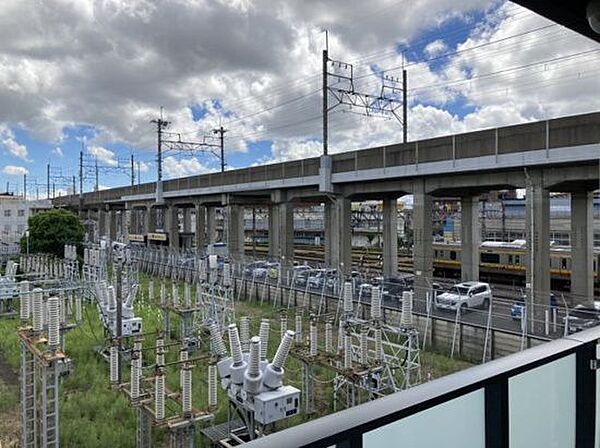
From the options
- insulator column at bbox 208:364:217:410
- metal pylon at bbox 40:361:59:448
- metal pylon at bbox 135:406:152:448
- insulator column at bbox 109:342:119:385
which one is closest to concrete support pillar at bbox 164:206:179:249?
insulator column at bbox 109:342:119:385

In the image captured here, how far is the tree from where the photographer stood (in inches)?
1035

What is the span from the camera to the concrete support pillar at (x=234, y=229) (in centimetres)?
2609

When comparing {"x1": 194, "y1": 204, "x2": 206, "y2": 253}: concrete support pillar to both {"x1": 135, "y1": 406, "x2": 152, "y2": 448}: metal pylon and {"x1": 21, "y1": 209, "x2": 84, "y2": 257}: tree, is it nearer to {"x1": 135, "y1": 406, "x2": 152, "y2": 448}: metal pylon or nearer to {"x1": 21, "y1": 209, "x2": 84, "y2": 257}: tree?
{"x1": 21, "y1": 209, "x2": 84, "y2": 257}: tree

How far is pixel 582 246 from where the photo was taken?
1399 centimetres

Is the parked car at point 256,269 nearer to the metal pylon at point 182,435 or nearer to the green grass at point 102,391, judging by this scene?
the green grass at point 102,391

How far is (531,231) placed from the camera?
13180 mm

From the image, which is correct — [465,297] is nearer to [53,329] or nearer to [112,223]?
[53,329]

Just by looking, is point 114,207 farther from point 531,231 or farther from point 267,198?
point 531,231

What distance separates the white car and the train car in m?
8.04

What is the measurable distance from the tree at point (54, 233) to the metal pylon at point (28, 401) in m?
20.0

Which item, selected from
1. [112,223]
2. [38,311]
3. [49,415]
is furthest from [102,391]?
[112,223]

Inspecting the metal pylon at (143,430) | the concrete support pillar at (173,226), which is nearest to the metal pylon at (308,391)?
the metal pylon at (143,430)

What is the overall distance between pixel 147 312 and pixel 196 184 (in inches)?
479

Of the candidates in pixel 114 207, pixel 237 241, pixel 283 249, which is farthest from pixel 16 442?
pixel 114 207
